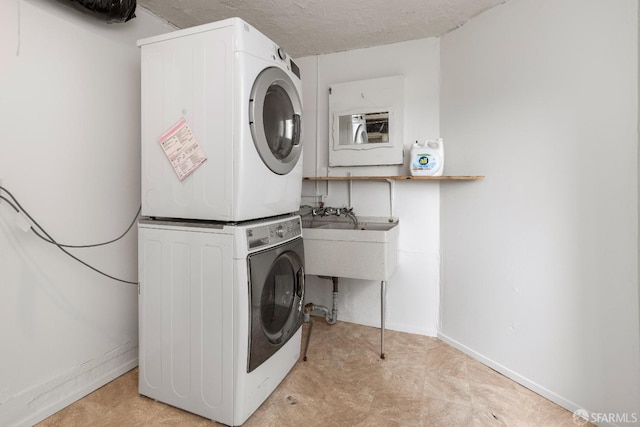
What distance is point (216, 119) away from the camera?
1379mm

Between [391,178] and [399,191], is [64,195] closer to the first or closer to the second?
[391,178]

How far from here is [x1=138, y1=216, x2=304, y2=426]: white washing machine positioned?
1375 mm

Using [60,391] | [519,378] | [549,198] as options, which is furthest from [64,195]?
[519,378]

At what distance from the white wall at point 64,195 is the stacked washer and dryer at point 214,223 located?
1.22 feet

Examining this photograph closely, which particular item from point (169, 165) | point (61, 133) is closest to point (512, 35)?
point (169, 165)

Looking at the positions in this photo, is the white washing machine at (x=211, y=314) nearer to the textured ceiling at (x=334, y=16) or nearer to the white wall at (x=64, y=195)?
the white wall at (x=64, y=195)

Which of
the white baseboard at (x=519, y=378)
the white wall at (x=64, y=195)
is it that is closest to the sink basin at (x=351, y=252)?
the white baseboard at (x=519, y=378)

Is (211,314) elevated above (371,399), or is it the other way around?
(211,314)

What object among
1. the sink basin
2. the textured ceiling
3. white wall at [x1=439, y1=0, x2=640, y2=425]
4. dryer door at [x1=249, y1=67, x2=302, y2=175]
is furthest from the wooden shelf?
the textured ceiling

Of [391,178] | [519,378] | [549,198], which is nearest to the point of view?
[549,198]

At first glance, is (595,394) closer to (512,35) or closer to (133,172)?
(512,35)

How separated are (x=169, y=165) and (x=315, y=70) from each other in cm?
175

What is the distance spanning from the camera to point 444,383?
179 cm

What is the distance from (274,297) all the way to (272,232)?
361 millimetres
